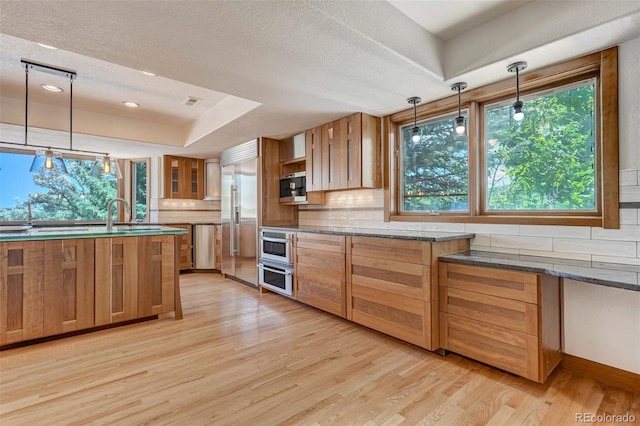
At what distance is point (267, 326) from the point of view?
2947 mm

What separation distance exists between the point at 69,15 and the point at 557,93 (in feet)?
10.8

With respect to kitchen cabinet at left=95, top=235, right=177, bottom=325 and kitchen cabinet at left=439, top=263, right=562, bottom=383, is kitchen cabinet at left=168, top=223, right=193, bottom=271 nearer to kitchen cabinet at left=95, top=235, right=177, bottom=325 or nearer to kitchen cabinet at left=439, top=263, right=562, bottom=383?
kitchen cabinet at left=95, top=235, right=177, bottom=325

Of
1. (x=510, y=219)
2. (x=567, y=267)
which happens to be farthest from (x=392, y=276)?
(x=567, y=267)

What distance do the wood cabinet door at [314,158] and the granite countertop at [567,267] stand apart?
1941 mm

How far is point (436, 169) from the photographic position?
10.0 feet

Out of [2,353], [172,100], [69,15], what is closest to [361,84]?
[69,15]

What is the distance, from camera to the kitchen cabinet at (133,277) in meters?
2.82

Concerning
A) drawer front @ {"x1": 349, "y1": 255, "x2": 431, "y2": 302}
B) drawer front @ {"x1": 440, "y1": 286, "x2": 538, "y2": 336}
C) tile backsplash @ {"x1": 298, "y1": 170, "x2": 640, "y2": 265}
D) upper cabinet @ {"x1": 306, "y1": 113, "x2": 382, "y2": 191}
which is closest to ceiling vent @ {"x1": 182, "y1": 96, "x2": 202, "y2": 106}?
upper cabinet @ {"x1": 306, "y1": 113, "x2": 382, "y2": 191}

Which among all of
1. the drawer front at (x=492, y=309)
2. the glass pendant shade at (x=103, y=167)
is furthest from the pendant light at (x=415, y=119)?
the glass pendant shade at (x=103, y=167)

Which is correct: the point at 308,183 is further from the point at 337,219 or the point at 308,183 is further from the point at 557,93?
the point at 557,93

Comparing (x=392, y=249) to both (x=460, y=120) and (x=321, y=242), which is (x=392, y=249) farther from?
(x=460, y=120)

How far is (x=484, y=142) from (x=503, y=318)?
156cm

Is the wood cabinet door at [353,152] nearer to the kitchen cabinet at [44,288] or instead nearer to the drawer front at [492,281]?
the drawer front at [492,281]

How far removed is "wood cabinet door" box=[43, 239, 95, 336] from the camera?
258 cm
